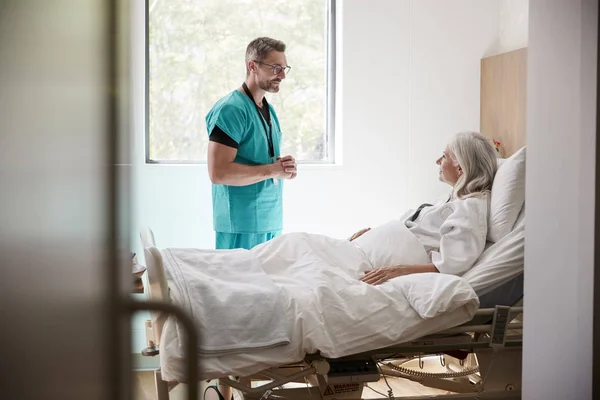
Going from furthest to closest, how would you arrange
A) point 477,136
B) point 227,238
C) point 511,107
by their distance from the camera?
point 511,107 → point 227,238 → point 477,136

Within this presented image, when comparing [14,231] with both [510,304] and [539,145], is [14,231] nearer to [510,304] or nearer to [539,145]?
[539,145]

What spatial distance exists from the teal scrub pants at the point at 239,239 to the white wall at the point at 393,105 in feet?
2.37

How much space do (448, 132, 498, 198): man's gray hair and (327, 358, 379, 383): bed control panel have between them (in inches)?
35.6

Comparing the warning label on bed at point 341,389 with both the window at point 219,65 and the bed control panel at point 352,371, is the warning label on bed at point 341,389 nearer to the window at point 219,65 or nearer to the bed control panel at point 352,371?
the bed control panel at point 352,371

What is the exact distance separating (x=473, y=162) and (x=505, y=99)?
1001mm

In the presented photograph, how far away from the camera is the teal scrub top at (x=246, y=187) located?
9.77 feet

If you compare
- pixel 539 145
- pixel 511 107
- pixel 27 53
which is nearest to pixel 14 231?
pixel 27 53

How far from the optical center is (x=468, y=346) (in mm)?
A: 2377

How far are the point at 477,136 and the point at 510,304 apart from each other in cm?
74

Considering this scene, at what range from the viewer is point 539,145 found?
160 cm

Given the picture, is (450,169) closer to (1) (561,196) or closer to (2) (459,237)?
(2) (459,237)

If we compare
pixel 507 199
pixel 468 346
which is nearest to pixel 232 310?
pixel 468 346

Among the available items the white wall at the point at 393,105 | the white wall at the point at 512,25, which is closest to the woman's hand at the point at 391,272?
the white wall at the point at 393,105

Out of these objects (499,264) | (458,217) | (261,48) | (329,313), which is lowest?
(329,313)
